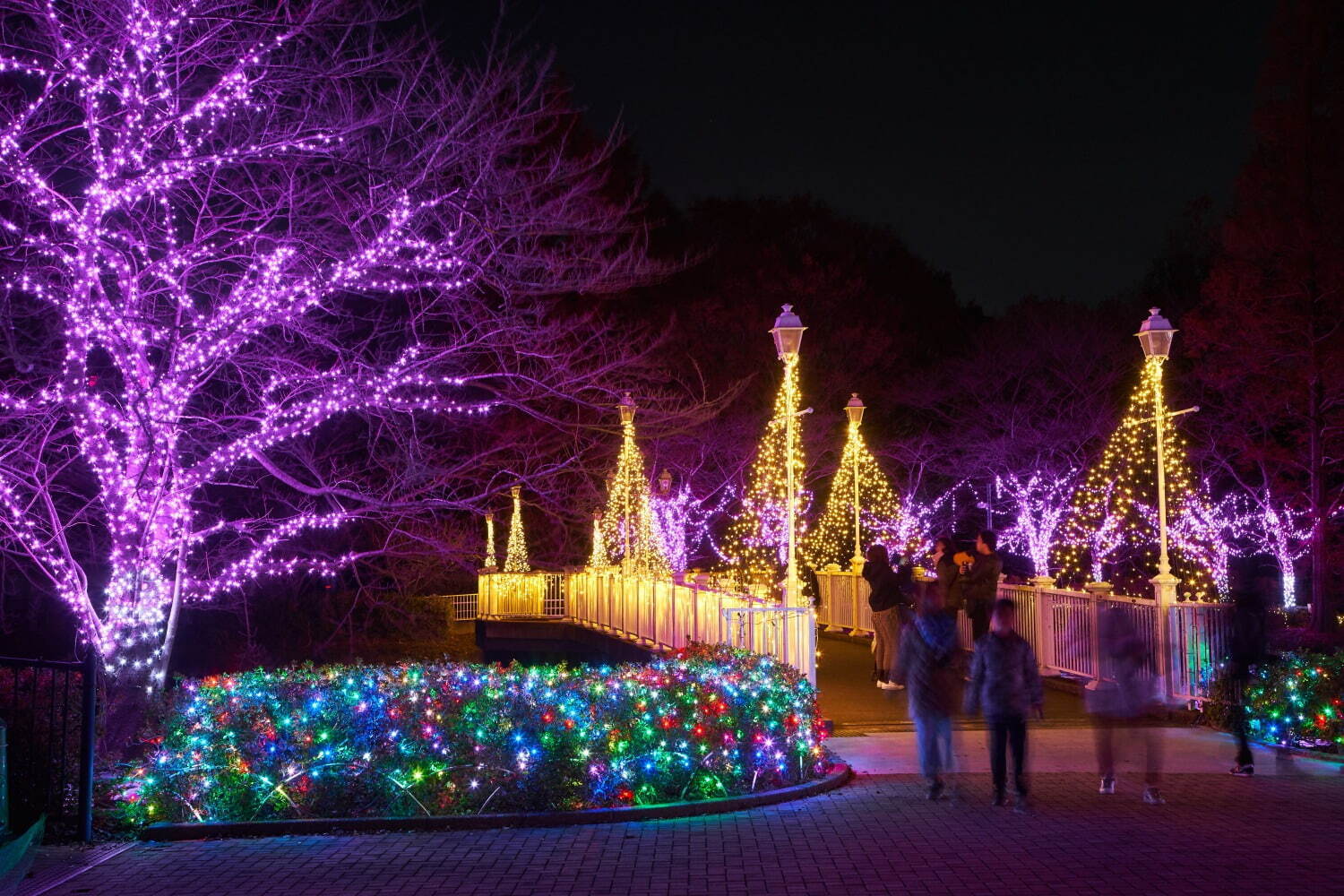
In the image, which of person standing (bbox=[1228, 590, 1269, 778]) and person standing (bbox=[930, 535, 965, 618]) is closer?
person standing (bbox=[1228, 590, 1269, 778])

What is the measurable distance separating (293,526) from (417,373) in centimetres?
224

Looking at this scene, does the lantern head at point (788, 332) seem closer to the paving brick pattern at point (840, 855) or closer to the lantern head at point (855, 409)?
the paving brick pattern at point (840, 855)

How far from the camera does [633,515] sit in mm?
25016

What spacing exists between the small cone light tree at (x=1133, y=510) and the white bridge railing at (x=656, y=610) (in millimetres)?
8344

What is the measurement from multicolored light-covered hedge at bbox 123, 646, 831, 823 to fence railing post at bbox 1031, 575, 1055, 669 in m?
7.78

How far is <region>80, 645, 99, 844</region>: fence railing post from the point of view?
8.41m

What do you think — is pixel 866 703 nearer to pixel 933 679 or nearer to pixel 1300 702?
pixel 1300 702

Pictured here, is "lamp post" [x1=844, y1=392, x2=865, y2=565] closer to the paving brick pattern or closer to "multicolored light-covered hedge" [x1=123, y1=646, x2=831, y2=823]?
"multicolored light-covered hedge" [x1=123, y1=646, x2=831, y2=823]

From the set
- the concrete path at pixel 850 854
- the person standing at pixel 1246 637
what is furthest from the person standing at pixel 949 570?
the concrete path at pixel 850 854

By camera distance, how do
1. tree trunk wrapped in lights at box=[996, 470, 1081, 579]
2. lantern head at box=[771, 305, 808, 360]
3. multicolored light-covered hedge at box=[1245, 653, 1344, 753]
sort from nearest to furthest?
multicolored light-covered hedge at box=[1245, 653, 1344, 753]
lantern head at box=[771, 305, 808, 360]
tree trunk wrapped in lights at box=[996, 470, 1081, 579]

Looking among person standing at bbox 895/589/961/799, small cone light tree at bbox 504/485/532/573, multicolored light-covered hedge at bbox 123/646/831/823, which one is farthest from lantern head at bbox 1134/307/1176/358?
small cone light tree at bbox 504/485/532/573

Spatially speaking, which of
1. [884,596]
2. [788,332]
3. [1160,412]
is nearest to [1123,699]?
[884,596]

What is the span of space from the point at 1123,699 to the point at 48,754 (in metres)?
7.78

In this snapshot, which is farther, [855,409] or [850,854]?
[855,409]
